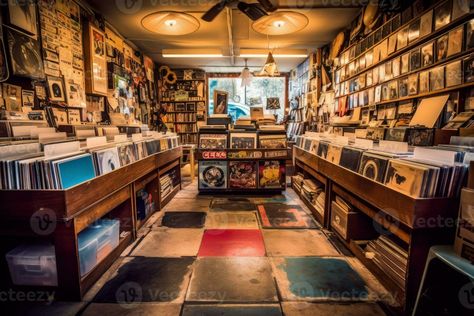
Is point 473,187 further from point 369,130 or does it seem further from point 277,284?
point 369,130

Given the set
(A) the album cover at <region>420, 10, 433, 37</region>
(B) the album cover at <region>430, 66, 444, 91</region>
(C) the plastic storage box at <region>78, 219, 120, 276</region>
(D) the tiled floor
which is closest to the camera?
(D) the tiled floor

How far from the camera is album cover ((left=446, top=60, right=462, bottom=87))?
256cm

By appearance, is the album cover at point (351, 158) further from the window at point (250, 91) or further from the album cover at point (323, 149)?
the window at point (250, 91)

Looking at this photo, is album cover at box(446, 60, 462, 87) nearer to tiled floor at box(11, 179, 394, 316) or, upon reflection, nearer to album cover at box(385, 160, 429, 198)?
album cover at box(385, 160, 429, 198)

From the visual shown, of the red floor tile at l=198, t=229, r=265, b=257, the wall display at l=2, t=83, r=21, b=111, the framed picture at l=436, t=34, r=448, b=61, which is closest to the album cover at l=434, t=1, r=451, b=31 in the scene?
the framed picture at l=436, t=34, r=448, b=61

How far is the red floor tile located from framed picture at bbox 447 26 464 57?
109 inches

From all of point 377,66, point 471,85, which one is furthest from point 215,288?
point 377,66

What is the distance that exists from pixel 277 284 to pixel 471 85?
2.61 metres

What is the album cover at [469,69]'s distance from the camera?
2.41 m

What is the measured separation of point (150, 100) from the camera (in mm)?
7898

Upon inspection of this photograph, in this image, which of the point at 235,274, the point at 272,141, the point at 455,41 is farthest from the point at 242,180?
the point at 455,41

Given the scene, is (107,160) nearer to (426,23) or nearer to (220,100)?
(426,23)

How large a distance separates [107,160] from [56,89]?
2.35 m

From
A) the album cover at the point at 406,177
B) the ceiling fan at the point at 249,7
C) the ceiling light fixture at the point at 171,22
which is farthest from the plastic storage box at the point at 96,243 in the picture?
the ceiling light fixture at the point at 171,22
